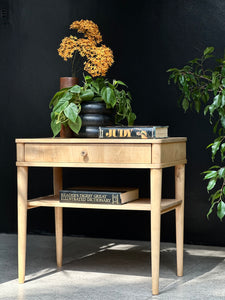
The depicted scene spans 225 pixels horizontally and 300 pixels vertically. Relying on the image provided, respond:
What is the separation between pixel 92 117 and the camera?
2701mm

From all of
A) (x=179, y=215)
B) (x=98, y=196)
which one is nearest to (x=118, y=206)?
(x=98, y=196)

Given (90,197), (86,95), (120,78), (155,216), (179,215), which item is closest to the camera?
(155,216)

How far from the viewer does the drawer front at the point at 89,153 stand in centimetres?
249

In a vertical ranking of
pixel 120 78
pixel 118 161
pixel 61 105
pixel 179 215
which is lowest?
pixel 179 215

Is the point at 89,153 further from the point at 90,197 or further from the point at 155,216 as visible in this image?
the point at 155,216

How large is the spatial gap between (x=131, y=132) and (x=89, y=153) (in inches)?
8.4

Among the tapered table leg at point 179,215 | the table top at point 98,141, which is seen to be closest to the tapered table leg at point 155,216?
the table top at point 98,141

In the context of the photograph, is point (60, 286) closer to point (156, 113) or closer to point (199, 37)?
point (156, 113)

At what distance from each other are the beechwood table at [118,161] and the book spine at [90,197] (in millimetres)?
24

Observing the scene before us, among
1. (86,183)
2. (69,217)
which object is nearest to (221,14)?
(86,183)

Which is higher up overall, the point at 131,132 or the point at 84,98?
the point at 84,98

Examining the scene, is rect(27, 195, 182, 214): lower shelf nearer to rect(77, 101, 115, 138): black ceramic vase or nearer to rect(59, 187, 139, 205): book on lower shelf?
rect(59, 187, 139, 205): book on lower shelf

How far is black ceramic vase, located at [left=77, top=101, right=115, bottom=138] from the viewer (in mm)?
2689

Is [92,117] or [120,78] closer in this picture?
[92,117]
